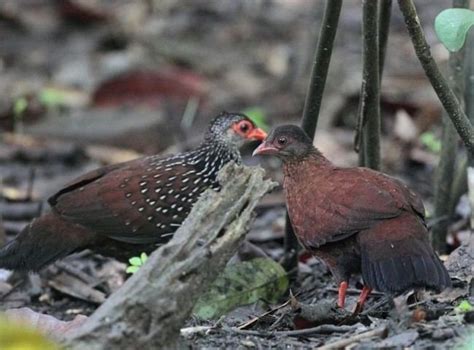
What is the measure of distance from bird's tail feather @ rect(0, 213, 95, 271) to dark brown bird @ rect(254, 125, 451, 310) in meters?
1.36

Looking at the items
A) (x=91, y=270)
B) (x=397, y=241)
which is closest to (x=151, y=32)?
(x=91, y=270)

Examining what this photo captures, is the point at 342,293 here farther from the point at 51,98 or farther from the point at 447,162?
the point at 51,98

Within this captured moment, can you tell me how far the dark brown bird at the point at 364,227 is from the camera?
4.17m

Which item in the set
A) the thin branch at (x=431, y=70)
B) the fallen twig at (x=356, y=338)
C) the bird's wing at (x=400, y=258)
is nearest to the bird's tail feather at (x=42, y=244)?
the bird's wing at (x=400, y=258)

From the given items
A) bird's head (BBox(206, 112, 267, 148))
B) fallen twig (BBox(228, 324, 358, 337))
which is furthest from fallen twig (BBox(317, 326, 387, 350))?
bird's head (BBox(206, 112, 267, 148))

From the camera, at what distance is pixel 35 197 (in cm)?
761

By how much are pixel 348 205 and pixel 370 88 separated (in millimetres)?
851

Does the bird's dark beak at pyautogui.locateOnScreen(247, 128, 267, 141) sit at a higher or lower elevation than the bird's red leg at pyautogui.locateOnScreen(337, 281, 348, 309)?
higher

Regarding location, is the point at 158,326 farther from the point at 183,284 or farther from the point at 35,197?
the point at 35,197

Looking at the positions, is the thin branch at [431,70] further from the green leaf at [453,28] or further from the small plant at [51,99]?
the small plant at [51,99]

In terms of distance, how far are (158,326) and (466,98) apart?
2.68 meters

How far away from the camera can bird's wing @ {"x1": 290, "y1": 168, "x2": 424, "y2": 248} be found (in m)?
4.45

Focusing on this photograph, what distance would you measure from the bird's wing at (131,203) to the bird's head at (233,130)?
0.63 metres

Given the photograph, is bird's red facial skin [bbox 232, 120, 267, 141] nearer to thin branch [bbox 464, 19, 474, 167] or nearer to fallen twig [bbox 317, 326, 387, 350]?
thin branch [bbox 464, 19, 474, 167]
